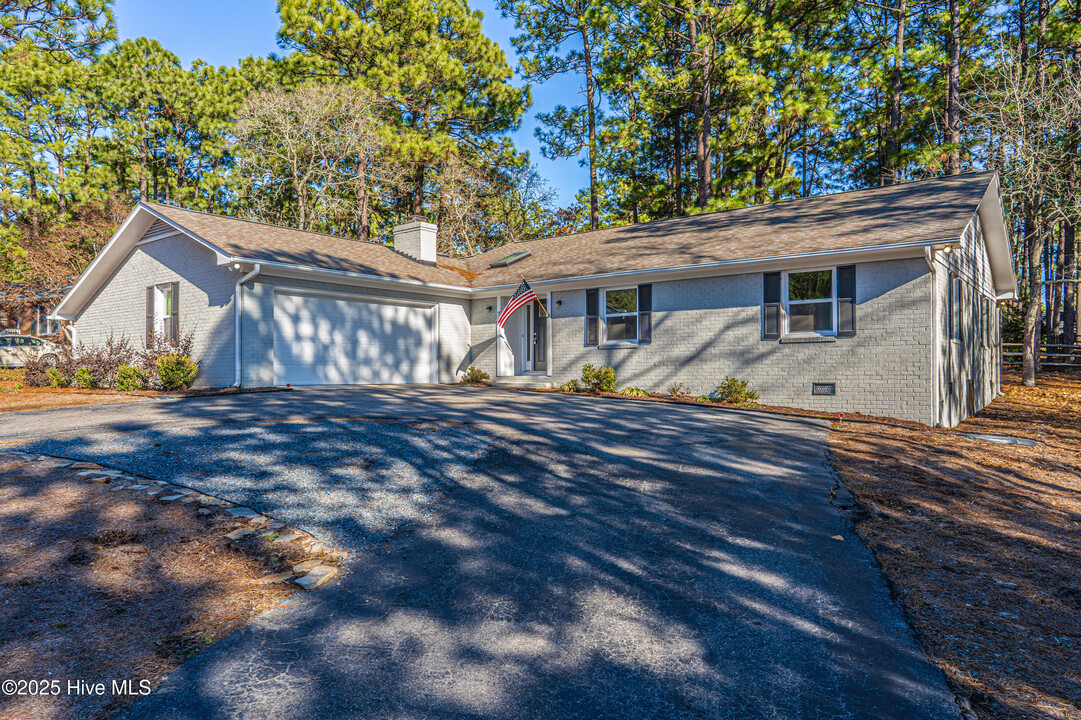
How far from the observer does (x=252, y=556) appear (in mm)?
3928

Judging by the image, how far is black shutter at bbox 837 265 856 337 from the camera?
444 inches

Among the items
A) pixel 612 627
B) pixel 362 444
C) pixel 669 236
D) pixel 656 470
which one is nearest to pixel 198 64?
pixel 669 236

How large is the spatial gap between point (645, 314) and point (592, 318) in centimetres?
150

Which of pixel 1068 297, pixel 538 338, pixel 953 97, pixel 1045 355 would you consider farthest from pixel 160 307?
pixel 1068 297

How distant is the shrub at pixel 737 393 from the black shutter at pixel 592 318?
3.62 m

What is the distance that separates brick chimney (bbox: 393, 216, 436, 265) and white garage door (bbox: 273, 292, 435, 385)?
10.1 ft

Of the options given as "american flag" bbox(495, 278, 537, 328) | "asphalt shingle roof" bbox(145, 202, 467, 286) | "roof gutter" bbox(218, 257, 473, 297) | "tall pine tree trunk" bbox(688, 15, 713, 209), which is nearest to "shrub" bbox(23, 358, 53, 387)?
"asphalt shingle roof" bbox(145, 202, 467, 286)

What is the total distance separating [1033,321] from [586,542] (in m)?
21.5

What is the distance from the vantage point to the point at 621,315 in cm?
1462

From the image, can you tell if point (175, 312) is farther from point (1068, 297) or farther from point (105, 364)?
point (1068, 297)

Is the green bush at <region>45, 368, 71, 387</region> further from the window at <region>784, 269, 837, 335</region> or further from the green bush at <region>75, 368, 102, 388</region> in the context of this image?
the window at <region>784, 269, 837, 335</region>

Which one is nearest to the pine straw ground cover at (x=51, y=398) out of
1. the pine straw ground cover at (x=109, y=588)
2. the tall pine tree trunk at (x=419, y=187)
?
the pine straw ground cover at (x=109, y=588)

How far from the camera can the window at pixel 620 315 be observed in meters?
14.2

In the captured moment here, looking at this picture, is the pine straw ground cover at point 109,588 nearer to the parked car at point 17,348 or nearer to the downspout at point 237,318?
the downspout at point 237,318
